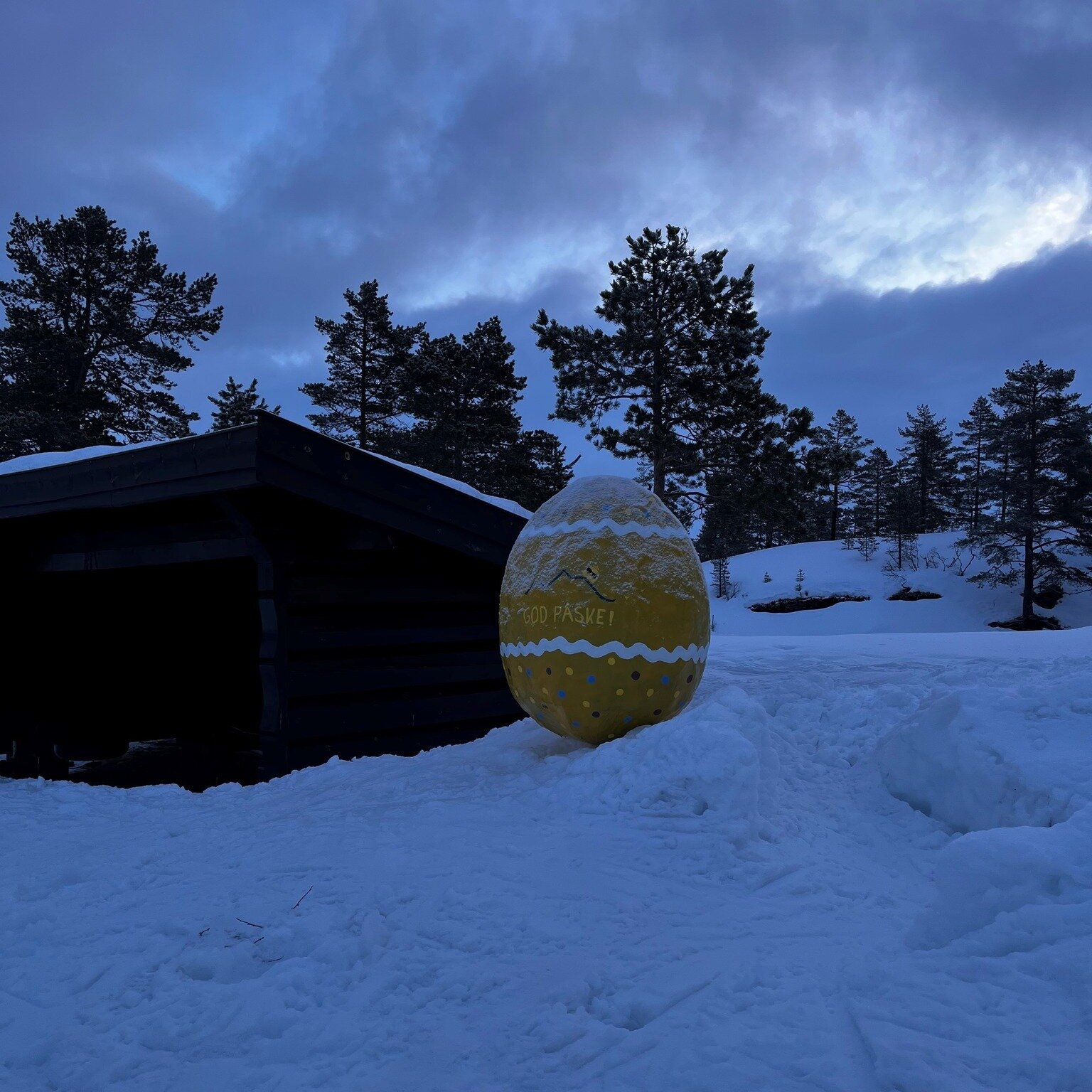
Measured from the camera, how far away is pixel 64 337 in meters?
19.8

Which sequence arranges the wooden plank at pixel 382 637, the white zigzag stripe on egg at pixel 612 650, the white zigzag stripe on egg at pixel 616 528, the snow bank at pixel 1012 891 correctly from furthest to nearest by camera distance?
1. the wooden plank at pixel 382 637
2. the white zigzag stripe on egg at pixel 616 528
3. the white zigzag stripe on egg at pixel 612 650
4. the snow bank at pixel 1012 891

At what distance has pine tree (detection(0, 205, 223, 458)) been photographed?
19.6 m

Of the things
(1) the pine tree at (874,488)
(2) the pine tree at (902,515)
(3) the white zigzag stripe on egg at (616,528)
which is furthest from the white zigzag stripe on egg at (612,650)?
(1) the pine tree at (874,488)

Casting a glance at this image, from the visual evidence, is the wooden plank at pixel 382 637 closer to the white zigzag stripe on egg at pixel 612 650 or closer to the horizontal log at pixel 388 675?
the horizontal log at pixel 388 675

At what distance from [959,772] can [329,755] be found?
448 centimetres

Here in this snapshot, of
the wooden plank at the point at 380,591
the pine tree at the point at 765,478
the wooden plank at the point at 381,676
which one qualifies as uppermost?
the pine tree at the point at 765,478

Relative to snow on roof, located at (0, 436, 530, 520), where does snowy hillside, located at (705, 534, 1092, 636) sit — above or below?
below

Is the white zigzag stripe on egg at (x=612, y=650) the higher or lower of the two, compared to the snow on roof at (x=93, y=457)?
lower

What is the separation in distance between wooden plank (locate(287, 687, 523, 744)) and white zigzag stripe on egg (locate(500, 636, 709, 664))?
1.99 metres

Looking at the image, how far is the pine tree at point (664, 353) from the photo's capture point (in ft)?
69.3

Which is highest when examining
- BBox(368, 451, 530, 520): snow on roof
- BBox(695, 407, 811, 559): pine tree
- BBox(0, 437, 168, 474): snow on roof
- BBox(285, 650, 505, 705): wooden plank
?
BBox(695, 407, 811, 559): pine tree

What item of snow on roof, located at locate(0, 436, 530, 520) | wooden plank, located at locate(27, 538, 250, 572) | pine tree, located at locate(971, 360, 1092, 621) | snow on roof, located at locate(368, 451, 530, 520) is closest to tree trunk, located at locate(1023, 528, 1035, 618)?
pine tree, located at locate(971, 360, 1092, 621)

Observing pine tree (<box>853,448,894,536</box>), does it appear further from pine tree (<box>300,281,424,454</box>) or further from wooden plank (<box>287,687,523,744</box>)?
wooden plank (<box>287,687,523,744</box>)

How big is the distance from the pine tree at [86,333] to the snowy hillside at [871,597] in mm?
21575
